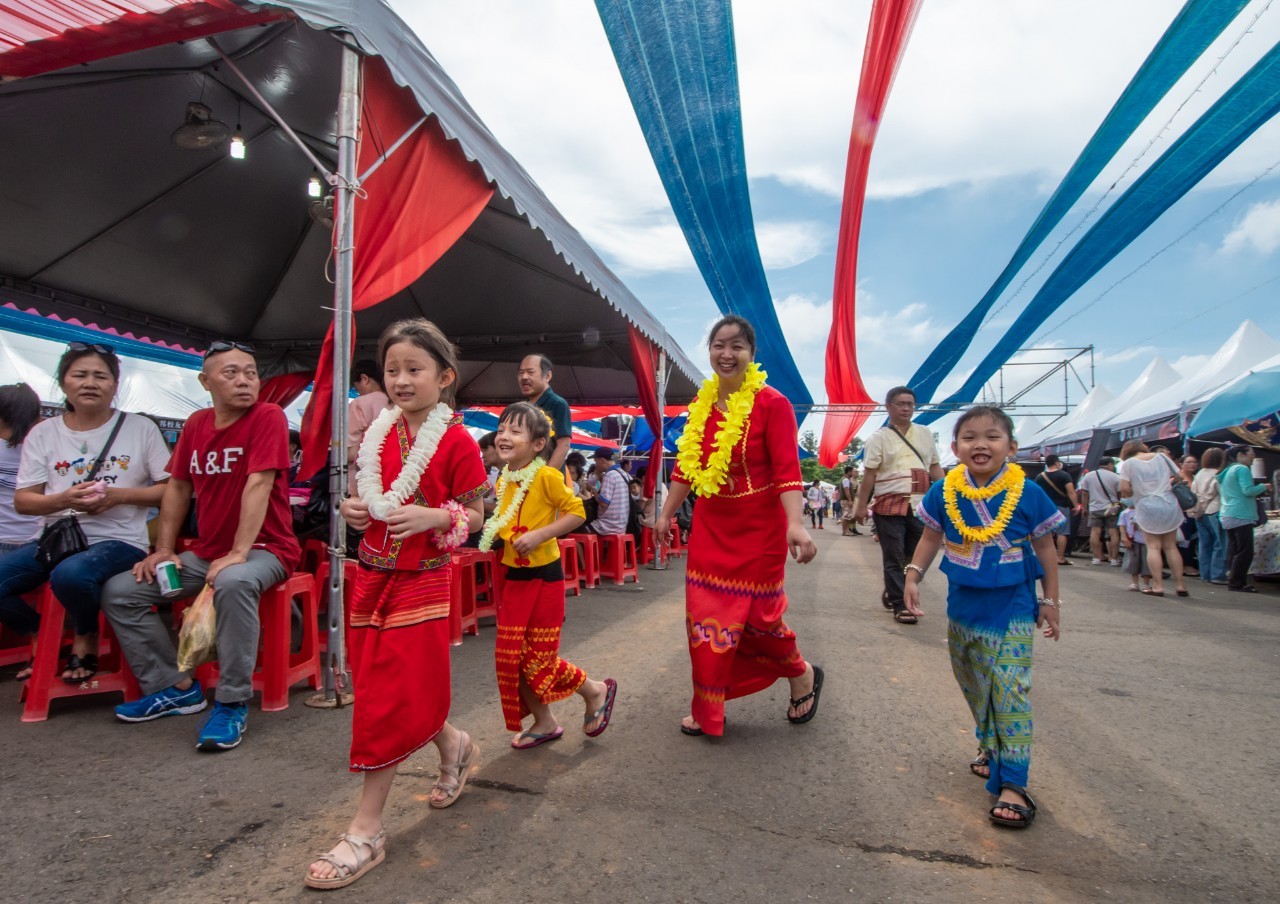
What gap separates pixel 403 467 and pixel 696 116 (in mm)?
7603

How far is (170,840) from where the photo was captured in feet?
6.73

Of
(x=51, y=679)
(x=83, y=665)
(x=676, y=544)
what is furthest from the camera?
(x=676, y=544)

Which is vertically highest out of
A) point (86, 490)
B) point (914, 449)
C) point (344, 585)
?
point (914, 449)

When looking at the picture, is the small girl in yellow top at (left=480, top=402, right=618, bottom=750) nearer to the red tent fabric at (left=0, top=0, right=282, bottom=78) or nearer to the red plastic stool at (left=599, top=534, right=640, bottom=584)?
the red tent fabric at (left=0, top=0, right=282, bottom=78)

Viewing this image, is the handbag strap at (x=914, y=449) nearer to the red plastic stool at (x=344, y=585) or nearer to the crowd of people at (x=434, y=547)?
the crowd of people at (x=434, y=547)

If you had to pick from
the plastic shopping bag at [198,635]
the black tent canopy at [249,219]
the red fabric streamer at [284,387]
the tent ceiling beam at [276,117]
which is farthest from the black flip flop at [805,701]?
the red fabric streamer at [284,387]

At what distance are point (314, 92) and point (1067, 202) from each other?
9.83 m

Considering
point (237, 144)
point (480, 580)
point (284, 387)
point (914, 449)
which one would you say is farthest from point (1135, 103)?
point (284, 387)

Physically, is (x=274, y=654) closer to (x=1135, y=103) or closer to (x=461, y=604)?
(x=461, y=604)

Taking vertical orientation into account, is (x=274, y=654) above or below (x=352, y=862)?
above

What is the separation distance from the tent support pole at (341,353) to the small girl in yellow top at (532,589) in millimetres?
922

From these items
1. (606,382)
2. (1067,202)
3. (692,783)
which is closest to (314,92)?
(692,783)

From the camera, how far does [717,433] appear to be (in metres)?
3.10

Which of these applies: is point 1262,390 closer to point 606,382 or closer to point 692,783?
point 606,382
